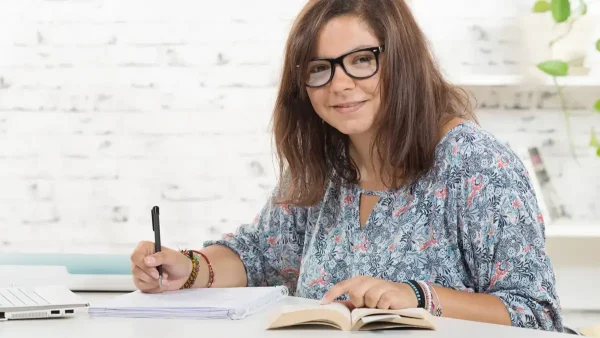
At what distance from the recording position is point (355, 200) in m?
1.73

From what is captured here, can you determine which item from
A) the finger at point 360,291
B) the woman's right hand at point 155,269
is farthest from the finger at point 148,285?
the finger at point 360,291

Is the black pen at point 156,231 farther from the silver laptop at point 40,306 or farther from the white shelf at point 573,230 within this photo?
the white shelf at point 573,230

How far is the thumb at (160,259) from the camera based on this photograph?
5.04 ft

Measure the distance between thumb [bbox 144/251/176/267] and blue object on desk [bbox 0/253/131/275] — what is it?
2.35 feet

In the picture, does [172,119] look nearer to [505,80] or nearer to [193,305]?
[505,80]

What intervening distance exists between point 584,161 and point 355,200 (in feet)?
4.64

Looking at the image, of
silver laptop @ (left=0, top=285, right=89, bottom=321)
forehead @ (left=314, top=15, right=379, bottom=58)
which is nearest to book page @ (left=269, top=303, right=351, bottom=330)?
silver laptop @ (left=0, top=285, right=89, bottom=321)

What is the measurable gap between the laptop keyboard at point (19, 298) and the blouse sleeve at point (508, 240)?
2.46 ft

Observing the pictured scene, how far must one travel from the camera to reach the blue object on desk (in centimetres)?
230

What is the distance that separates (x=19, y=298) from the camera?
1391 millimetres

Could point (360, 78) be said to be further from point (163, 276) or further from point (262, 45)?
point (262, 45)

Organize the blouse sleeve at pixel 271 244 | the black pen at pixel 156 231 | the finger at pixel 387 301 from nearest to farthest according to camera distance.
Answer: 1. the finger at pixel 387 301
2. the black pen at pixel 156 231
3. the blouse sleeve at pixel 271 244

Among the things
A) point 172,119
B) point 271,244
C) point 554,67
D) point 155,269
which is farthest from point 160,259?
point 554,67

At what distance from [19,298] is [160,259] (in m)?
0.27
